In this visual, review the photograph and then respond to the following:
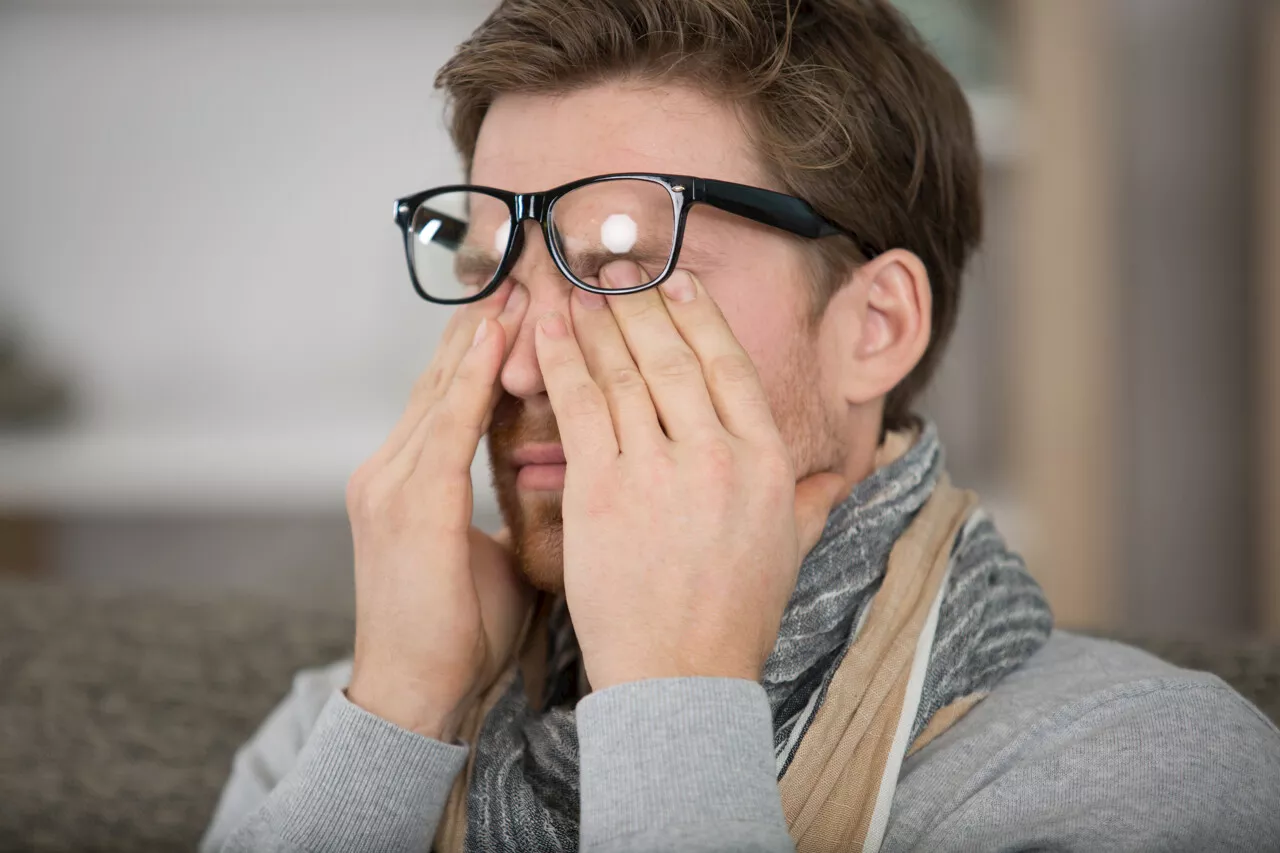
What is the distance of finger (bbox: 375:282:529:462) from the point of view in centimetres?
111

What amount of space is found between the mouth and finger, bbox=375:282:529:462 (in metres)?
0.10

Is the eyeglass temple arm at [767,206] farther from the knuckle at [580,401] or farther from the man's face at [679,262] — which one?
the knuckle at [580,401]

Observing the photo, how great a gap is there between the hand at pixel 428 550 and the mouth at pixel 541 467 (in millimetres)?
51

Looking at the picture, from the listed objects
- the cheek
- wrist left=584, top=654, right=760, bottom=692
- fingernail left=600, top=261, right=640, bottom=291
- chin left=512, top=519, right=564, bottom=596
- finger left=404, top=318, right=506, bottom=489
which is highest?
fingernail left=600, top=261, right=640, bottom=291

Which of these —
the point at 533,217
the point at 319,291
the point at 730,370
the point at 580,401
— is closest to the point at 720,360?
the point at 730,370

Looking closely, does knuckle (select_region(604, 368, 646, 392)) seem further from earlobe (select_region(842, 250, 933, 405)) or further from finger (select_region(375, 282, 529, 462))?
earlobe (select_region(842, 250, 933, 405))

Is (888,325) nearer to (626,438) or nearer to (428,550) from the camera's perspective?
(626,438)

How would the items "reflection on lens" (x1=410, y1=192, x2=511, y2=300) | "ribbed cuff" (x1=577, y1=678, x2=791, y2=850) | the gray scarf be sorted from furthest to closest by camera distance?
1. "reflection on lens" (x1=410, y1=192, x2=511, y2=300)
2. the gray scarf
3. "ribbed cuff" (x1=577, y1=678, x2=791, y2=850)

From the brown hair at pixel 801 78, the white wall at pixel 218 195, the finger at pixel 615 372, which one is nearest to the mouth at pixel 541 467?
the finger at pixel 615 372

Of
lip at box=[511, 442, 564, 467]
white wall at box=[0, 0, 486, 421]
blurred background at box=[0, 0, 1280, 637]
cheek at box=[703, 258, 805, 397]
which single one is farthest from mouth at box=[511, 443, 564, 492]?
white wall at box=[0, 0, 486, 421]

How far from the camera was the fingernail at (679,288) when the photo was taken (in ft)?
3.43

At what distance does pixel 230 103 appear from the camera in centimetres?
300

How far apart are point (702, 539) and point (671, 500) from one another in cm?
4

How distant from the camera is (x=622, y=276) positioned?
1.06 meters
